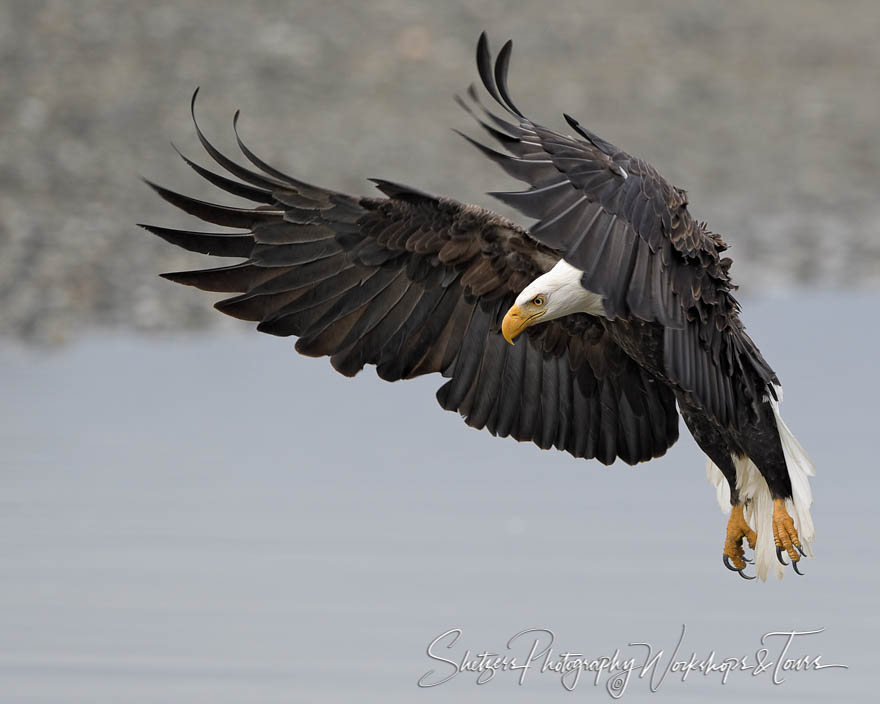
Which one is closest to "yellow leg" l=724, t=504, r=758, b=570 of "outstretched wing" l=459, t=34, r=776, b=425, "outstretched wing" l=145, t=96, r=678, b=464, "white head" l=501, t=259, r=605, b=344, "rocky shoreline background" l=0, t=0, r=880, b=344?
"outstretched wing" l=145, t=96, r=678, b=464

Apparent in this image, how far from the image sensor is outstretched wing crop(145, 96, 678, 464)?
21.7 ft

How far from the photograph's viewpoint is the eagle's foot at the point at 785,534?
6652mm

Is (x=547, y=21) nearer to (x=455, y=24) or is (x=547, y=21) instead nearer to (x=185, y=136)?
(x=455, y=24)

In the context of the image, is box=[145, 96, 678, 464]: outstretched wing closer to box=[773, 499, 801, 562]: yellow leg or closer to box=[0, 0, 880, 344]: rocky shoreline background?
box=[773, 499, 801, 562]: yellow leg

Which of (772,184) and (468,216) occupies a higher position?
(772,184)

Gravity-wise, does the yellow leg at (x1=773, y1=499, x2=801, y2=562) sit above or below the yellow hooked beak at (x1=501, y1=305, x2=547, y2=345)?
below

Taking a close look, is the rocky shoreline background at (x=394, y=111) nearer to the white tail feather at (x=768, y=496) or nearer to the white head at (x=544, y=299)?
the white tail feather at (x=768, y=496)

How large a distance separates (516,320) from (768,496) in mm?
1387

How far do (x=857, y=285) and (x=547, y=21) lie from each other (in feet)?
18.2

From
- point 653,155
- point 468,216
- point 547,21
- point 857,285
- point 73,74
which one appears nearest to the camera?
point 468,216

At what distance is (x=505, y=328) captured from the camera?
20.1ft

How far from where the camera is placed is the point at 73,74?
1619cm

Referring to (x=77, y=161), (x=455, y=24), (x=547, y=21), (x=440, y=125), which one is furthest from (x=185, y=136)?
(x=547, y=21)

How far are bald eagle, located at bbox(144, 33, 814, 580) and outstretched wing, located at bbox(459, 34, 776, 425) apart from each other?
16 mm
